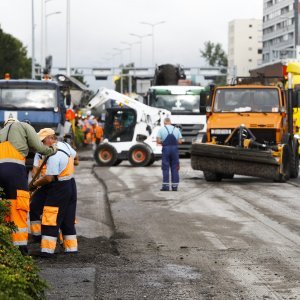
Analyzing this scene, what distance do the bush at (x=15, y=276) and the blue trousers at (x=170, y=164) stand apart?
1383cm

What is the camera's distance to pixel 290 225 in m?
15.8

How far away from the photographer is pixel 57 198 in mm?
12305

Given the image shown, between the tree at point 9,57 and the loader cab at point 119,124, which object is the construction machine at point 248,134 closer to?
the loader cab at point 119,124

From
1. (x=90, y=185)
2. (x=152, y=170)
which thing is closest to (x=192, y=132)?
(x=152, y=170)

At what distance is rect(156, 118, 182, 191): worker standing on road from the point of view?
2283 cm

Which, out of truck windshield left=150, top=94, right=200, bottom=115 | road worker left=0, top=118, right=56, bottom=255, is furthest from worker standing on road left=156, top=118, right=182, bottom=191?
truck windshield left=150, top=94, right=200, bottom=115

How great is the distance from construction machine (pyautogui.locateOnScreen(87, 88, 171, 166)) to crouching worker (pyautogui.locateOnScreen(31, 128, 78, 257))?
71.5ft

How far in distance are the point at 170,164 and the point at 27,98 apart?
26.3ft

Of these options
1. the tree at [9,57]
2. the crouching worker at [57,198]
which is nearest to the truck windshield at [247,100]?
the crouching worker at [57,198]

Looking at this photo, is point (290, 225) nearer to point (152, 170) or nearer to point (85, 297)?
point (85, 297)

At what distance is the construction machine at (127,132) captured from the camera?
34.5 meters

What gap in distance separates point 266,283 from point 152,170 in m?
22.0

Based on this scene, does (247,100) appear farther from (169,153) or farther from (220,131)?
(169,153)

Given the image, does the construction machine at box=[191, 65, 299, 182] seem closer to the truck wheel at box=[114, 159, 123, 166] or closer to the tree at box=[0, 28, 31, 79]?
the truck wheel at box=[114, 159, 123, 166]
